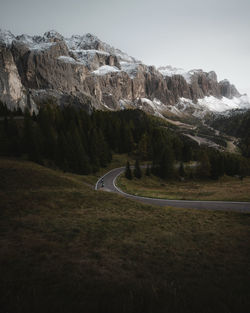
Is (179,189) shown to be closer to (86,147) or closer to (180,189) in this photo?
(180,189)

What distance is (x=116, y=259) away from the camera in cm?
682

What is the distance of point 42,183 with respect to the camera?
2042 cm

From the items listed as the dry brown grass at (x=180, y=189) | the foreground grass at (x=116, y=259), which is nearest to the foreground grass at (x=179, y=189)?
the dry brown grass at (x=180, y=189)

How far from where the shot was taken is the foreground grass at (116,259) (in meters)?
3.54

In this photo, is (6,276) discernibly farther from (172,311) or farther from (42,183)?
(42,183)

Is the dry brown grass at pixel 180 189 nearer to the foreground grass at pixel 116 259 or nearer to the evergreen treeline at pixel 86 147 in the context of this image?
the evergreen treeline at pixel 86 147

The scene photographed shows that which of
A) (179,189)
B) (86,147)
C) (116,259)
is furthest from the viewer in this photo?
(86,147)

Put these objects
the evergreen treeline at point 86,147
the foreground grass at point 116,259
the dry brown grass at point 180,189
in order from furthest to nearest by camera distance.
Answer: the evergreen treeline at point 86,147
the dry brown grass at point 180,189
the foreground grass at point 116,259

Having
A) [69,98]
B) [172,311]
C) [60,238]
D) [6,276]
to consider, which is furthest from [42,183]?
[69,98]

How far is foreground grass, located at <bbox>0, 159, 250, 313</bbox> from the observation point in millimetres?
3537

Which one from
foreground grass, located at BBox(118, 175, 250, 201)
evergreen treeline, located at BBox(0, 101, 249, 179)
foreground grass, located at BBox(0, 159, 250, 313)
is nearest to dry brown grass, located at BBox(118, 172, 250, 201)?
foreground grass, located at BBox(118, 175, 250, 201)

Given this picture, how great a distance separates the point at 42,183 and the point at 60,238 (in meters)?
13.9

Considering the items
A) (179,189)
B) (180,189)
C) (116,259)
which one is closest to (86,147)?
(179,189)

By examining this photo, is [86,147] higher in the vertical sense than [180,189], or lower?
higher
